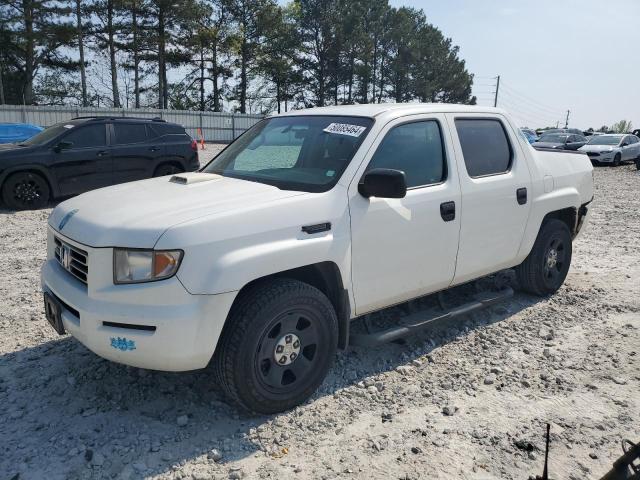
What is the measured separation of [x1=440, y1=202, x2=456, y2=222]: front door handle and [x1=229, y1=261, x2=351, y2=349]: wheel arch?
101 centimetres

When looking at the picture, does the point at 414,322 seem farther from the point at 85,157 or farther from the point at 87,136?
the point at 87,136

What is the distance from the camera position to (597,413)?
346cm

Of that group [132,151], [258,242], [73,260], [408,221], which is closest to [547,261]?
[408,221]

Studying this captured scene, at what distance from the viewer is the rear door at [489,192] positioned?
4.25 meters

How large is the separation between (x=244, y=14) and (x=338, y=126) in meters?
45.8

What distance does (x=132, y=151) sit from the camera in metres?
10.9

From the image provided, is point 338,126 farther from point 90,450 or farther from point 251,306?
point 90,450

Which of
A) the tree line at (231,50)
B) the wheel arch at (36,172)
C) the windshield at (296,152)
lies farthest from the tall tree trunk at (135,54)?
the windshield at (296,152)

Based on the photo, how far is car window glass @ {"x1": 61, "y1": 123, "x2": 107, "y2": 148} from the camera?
33.7ft

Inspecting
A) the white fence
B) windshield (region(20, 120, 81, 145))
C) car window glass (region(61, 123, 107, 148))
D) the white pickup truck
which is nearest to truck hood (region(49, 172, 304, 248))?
the white pickup truck

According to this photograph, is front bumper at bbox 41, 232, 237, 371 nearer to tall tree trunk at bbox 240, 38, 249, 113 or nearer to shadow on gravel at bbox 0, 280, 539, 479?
shadow on gravel at bbox 0, 280, 539, 479

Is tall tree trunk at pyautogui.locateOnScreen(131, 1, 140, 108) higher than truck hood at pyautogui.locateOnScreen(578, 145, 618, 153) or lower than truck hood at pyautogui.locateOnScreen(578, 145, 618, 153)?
higher

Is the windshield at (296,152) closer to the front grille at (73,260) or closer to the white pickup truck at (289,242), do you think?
the white pickup truck at (289,242)

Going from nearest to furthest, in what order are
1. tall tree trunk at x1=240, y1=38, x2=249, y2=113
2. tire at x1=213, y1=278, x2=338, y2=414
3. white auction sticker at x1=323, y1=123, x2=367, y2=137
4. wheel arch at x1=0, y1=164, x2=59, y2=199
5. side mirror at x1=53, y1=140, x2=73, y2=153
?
1. tire at x1=213, y1=278, x2=338, y2=414
2. white auction sticker at x1=323, y1=123, x2=367, y2=137
3. wheel arch at x1=0, y1=164, x2=59, y2=199
4. side mirror at x1=53, y1=140, x2=73, y2=153
5. tall tree trunk at x1=240, y1=38, x2=249, y2=113
